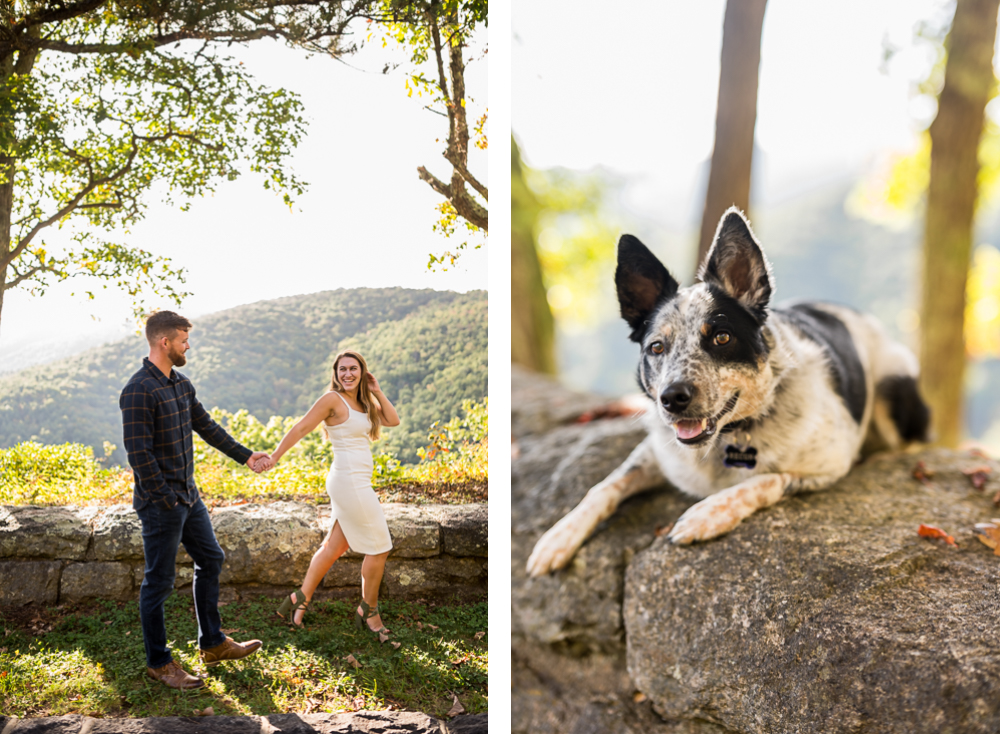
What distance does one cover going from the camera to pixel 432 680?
2420 mm

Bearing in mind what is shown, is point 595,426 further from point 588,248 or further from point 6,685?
point 588,248

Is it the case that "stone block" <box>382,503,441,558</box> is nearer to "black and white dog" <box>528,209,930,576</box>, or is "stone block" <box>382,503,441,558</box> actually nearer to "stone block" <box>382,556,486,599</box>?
"stone block" <box>382,556,486,599</box>

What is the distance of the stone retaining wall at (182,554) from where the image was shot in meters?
2.40

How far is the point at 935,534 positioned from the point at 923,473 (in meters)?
0.65

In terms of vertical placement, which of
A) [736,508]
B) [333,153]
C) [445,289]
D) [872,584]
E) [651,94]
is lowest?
[872,584]

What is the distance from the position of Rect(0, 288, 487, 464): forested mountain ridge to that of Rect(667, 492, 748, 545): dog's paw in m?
1.05

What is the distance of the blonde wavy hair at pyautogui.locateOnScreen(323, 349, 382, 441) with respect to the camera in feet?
8.24

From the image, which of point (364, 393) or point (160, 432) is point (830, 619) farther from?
point (160, 432)

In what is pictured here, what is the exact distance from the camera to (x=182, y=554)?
241 cm

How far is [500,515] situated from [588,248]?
5.02 metres

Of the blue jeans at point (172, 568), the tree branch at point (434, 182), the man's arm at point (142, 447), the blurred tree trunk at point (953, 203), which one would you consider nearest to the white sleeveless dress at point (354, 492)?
the blue jeans at point (172, 568)

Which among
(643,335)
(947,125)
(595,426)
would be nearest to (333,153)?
(643,335)

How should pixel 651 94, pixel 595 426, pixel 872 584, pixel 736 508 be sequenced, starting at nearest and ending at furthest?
pixel 872 584 → pixel 736 508 → pixel 595 426 → pixel 651 94

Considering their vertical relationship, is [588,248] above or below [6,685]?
above
